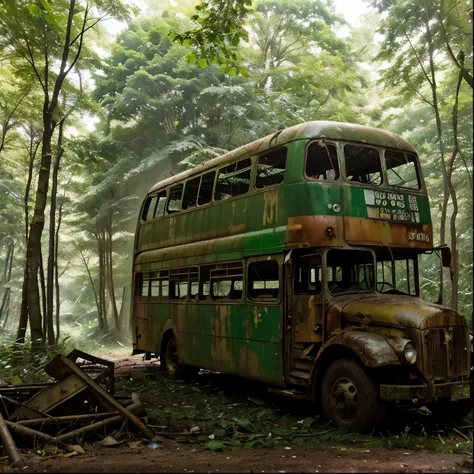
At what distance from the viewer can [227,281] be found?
9.72 meters

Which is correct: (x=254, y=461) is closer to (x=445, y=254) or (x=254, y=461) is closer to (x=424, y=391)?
(x=424, y=391)

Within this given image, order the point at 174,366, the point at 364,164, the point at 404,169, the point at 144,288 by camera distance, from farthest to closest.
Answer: the point at 144,288 < the point at 174,366 < the point at 404,169 < the point at 364,164

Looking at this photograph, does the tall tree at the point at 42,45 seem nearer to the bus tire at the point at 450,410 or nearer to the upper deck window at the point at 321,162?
the upper deck window at the point at 321,162

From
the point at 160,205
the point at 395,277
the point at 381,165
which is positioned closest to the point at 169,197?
the point at 160,205

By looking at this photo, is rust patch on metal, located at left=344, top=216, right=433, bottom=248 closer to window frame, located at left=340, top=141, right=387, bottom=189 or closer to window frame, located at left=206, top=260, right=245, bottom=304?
window frame, located at left=340, top=141, right=387, bottom=189

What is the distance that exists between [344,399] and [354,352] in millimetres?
636

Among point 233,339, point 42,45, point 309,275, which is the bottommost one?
point 233,339

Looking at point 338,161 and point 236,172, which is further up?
point 236,172

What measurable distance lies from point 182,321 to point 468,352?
6237mm

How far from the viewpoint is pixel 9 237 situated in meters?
29.7

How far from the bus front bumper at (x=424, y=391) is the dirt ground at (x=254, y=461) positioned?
0.61 meters

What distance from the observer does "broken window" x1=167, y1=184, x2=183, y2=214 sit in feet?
39.1

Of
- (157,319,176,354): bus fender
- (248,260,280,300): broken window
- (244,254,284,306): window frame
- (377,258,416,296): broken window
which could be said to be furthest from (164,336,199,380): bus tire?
(377,258,416,296): broken window

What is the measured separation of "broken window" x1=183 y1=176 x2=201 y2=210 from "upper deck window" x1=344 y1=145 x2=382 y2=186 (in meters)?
3.91
